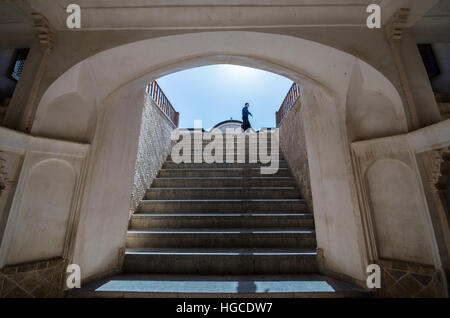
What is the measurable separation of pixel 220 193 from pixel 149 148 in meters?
2.35

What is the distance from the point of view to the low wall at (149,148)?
4.16 m

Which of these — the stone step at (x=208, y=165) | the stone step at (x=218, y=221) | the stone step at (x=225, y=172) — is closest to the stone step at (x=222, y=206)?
the stone step at (x=218, y=221)

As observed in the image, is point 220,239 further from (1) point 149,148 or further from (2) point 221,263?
(1) point 149,148


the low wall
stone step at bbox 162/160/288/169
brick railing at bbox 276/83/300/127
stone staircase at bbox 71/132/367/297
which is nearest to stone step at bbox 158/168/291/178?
stone staircase at bbox 71/132/367/297

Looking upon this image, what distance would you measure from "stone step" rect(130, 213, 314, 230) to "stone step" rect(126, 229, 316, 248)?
429mm

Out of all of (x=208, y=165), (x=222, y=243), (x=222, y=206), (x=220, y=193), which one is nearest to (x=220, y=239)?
(x=222, y=243)

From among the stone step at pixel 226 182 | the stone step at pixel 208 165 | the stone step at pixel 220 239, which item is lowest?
the stone step at pixel 220 239

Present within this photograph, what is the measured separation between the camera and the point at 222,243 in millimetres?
3139

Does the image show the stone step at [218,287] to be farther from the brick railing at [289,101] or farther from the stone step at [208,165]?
the brick railing at [289,101]

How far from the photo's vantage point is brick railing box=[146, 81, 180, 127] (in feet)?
17.9

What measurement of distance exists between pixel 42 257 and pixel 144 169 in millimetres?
2759

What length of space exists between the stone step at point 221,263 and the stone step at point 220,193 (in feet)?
6.00
